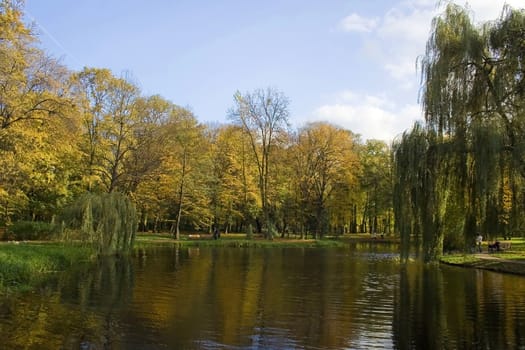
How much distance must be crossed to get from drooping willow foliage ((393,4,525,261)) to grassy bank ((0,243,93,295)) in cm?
1293

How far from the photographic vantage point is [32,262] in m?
18.9

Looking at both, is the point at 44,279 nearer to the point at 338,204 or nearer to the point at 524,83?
the point at 524,83

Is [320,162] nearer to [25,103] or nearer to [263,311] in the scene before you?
[25,103]

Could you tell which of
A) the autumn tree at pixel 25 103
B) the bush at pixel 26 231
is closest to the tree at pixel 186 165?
the bush at pixel 26 231

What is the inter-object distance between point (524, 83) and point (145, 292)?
13.3 m

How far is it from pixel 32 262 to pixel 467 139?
16.3 m

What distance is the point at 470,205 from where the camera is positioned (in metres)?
14.7

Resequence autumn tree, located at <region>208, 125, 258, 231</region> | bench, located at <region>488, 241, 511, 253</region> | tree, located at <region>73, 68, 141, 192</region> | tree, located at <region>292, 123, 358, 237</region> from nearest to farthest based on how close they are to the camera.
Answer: bench, located at <region>488, 241, 511, 253</region>, tree, located at <region>73, 68, 141, 192</region>, autumn tree, located at <region>208, 125, 258, 231</region>, tree, located at <region>292, 123, 358, 237</region>

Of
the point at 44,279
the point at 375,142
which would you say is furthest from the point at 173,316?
the point at 375,142

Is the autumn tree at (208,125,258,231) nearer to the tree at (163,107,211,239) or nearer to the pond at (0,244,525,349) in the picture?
the tree at (163,107,211,239)

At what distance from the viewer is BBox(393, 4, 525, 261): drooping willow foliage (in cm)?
1395

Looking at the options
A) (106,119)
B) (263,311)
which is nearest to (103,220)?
(263,311)

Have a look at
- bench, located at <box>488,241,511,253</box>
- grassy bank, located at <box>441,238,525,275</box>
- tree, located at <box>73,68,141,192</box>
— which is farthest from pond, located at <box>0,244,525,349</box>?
tree, located at <box>73,68,141,192</box>

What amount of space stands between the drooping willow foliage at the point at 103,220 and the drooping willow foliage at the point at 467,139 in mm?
15381
